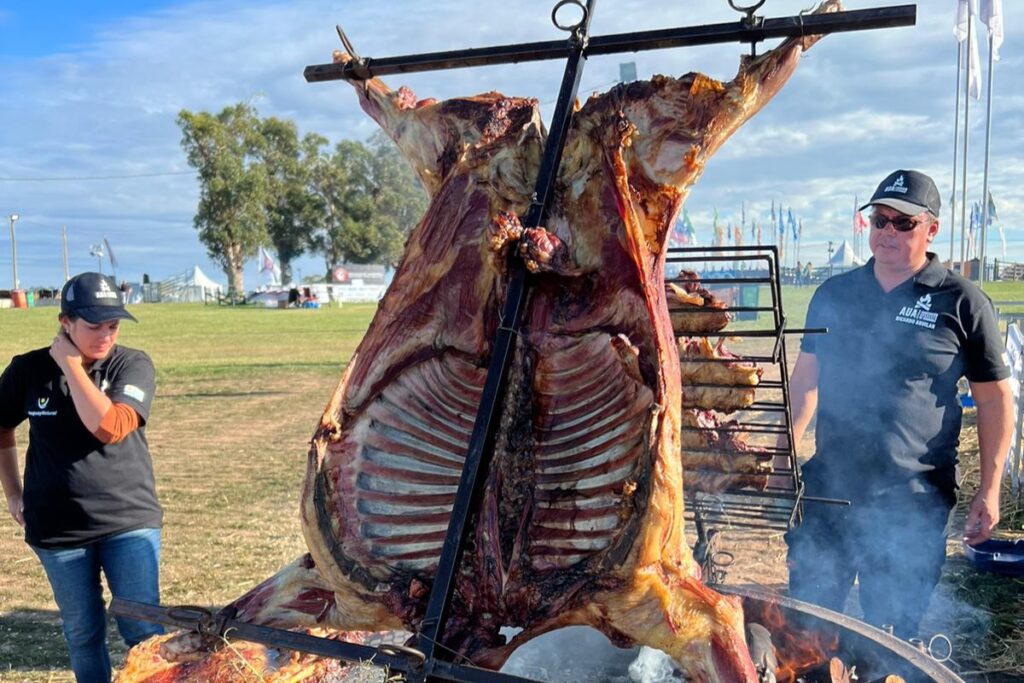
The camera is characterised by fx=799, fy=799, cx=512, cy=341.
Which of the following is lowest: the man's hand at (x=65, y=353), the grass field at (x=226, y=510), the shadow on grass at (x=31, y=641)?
the shadow on grass at (x=31, y=641)

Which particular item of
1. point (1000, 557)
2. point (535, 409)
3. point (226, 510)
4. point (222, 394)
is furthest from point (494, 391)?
point (222, 394)

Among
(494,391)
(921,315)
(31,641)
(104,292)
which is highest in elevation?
(104,292)

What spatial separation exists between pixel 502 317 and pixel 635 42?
2.76 ft

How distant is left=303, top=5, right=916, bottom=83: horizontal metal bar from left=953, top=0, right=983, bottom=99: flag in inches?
393

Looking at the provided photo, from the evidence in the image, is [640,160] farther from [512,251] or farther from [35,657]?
[35,657]

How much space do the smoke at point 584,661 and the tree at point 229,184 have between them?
55.7 metres

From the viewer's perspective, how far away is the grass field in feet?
15.6

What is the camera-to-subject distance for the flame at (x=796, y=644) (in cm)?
288

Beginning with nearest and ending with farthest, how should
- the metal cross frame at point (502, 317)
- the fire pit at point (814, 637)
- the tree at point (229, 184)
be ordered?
the metal cross frame at point (502, 317), the fire pit at point (814, 637), the tree at point (229, 184)

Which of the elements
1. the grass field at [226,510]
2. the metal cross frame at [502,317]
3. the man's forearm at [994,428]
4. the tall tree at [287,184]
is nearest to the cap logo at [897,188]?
the man's forearm at [994,428]

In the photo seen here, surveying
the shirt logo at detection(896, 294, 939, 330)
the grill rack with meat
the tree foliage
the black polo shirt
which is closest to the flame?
the grill rack with meat

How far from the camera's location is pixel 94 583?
362 centimetres

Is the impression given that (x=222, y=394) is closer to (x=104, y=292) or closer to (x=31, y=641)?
(x=31, y=641)

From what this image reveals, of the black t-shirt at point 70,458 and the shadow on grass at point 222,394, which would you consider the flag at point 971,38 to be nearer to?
the black t-shirt at point 70,458
